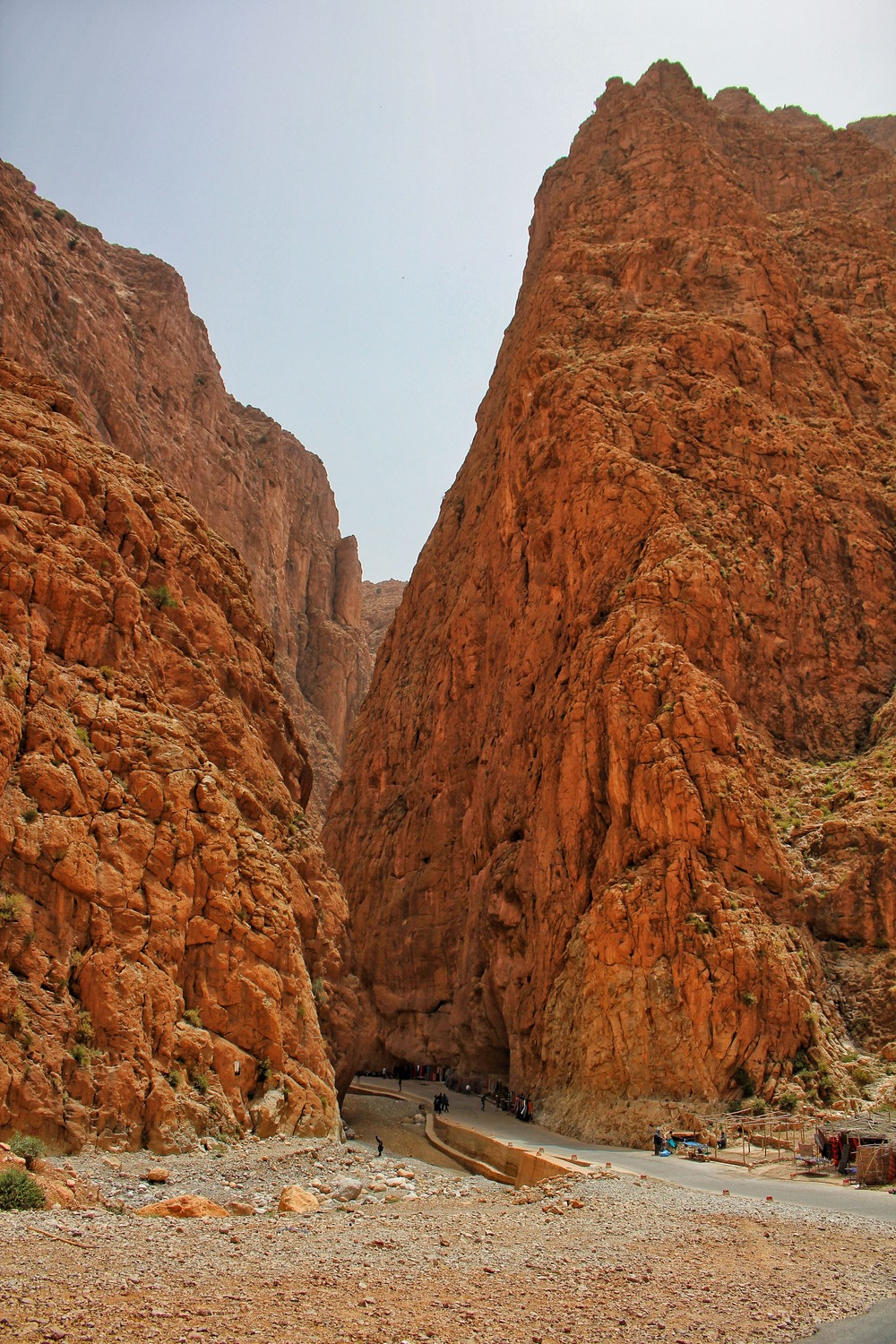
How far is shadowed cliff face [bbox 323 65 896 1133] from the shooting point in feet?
86.6

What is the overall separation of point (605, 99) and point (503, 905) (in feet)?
165

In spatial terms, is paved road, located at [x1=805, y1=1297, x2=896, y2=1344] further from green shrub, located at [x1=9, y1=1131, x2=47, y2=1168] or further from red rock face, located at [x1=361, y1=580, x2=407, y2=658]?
red rock face, located at [x1=361, y1=580, x2=407, y2=658]

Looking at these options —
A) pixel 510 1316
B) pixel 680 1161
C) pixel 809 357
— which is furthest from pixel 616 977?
pixel 809 357

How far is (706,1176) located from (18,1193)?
12963 millimetres

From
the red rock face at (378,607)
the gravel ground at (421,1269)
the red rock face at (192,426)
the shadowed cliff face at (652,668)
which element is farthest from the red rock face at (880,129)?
the gravel ground at (421,1269)

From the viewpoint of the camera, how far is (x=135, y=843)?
17297mm

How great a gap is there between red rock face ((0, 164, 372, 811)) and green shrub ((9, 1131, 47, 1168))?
33653mm

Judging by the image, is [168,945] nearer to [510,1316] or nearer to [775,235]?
[510,1316]

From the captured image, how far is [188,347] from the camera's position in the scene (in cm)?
6388

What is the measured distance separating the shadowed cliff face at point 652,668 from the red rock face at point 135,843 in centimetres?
884

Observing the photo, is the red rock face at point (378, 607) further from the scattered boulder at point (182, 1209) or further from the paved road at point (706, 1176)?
the scattered boulder at point (182, 1209)

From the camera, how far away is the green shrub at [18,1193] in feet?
35.4

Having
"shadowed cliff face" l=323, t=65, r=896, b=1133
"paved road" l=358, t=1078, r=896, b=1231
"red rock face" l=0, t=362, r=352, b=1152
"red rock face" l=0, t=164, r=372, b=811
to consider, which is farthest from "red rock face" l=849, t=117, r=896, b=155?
"paved road" l=358, t=1078, r=896, b=1231

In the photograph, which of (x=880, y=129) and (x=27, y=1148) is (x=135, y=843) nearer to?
(x=27, y=1148)
